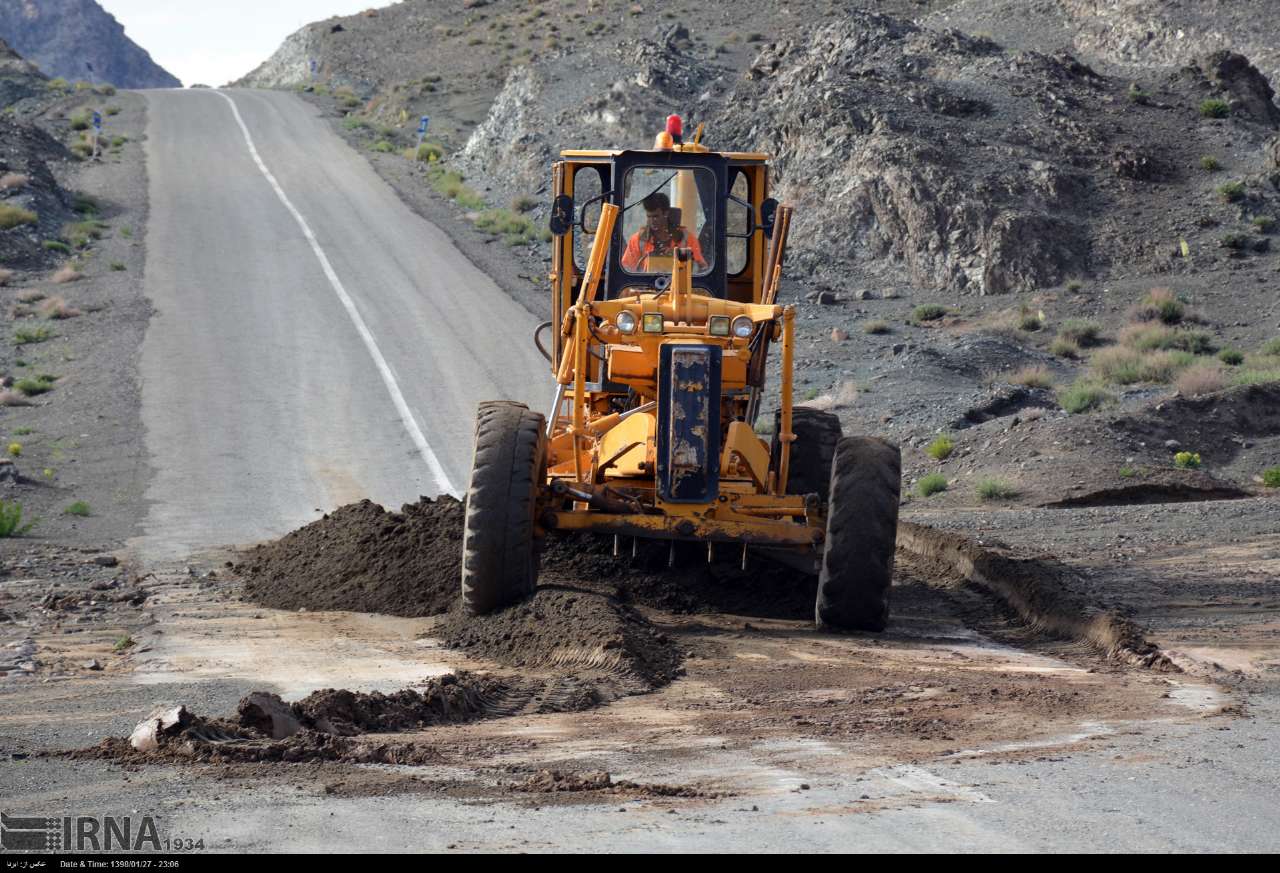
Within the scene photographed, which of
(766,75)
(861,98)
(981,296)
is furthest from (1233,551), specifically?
(766,75)

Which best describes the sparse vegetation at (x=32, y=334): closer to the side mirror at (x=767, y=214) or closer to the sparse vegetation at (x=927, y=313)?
the sparse vegetation at (x=927, y=313)

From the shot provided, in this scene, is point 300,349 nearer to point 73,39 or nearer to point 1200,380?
point 1200,380

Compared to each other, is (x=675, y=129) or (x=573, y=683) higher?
(x=675, y=129)

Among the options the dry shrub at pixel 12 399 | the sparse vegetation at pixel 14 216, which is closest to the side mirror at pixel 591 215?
the dry shrub at pixel 12 399

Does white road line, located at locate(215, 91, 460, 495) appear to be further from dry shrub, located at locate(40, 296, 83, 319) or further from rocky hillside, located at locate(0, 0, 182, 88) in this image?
rocky hillside, located at locate(0, 0, 182, 88)

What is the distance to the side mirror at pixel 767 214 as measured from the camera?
1216 cm

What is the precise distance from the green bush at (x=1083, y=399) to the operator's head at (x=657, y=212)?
1216 cm

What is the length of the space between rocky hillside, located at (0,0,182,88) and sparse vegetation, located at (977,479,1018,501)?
126m

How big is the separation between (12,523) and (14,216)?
73.1 feet

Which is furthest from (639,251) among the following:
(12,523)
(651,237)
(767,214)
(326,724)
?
(12,523)

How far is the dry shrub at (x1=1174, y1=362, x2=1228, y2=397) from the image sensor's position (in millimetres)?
22844

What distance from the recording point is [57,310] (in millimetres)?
28609

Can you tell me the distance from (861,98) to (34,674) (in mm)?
30449

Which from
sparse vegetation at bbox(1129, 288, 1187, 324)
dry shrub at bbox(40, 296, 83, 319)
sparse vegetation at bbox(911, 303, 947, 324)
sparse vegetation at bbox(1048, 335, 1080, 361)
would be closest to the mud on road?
sparse vegetation at bbox(1048, 335, 1080, 361)
